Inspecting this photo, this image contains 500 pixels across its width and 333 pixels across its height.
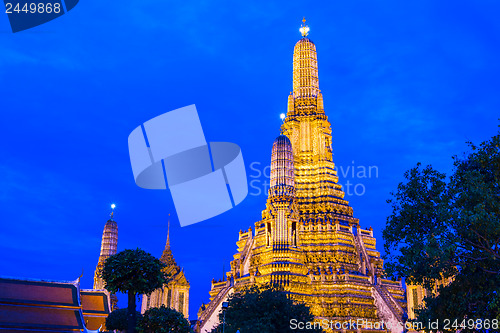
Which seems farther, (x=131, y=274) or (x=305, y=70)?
(x=305, y=70)

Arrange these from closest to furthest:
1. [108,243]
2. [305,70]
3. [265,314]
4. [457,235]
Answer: [457,235], [265,314], [305,70], [108,243]

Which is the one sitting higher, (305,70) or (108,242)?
(305,70)

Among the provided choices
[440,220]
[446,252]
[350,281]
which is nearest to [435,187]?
[440,220]

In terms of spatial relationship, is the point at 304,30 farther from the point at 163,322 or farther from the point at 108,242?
the point at 163,322

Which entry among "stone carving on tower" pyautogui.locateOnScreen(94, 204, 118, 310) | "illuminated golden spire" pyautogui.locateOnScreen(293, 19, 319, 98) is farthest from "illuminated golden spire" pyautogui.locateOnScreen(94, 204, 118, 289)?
"illuminated golden spire" pyautogui.locateOnScreen(293, 19, 319, 98)

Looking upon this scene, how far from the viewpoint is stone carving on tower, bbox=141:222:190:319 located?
70812mm

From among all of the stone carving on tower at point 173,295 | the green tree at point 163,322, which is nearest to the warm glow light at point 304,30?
the stone carving on tower at point 173,295

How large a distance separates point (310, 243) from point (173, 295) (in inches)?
828

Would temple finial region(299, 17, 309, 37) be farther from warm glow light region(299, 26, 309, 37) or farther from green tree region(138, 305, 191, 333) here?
green tree region(138, 305, 191, 333)

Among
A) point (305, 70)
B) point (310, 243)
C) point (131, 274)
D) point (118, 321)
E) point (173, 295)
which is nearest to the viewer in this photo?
point (131, 274)

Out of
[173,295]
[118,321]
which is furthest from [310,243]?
[118,321]

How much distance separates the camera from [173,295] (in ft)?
234

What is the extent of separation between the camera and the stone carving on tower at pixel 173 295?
7081cm

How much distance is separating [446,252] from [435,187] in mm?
4642
